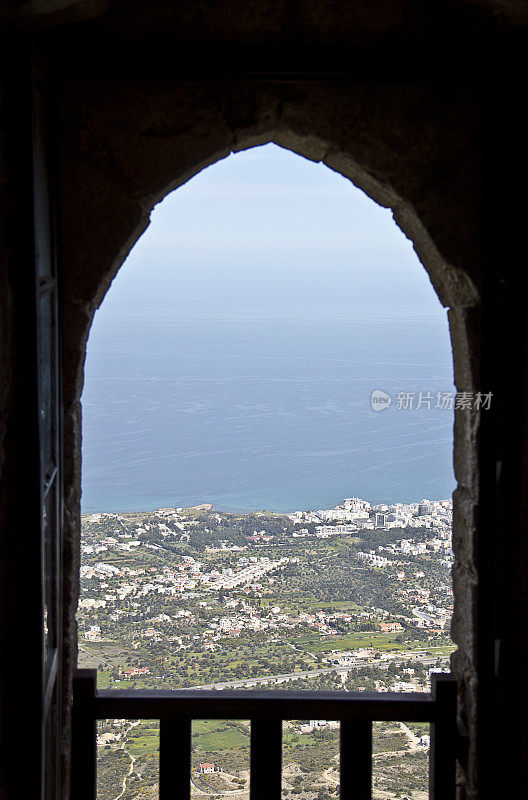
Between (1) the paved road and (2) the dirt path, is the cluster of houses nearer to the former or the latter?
(1) the paved road

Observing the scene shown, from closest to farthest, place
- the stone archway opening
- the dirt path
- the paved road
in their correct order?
the stone archway opening, the dirt path, the paved road

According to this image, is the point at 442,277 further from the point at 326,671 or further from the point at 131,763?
the point at 131,763

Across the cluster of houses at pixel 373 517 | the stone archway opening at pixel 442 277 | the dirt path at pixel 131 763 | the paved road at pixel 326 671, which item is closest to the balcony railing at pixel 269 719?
the dirt path at pixel 131 763

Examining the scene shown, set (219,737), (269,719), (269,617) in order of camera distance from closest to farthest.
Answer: (269,719), (219,737), (269,617)

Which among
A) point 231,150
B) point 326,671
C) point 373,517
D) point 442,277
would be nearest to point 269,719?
point 326,671

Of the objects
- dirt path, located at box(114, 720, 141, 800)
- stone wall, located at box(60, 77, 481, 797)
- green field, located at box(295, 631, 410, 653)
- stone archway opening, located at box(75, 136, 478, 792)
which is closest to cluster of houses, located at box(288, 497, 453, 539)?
green field, located at box(295, 631, 410, 653)
